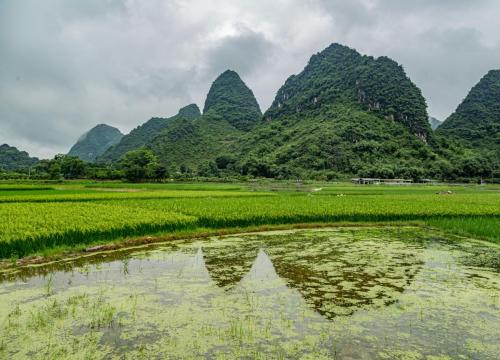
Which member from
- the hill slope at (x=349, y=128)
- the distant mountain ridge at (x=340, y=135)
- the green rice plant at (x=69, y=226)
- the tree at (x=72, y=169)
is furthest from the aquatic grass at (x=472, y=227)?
the tree at (x=72, y=169)

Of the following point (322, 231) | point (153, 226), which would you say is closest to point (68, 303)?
point (153, 226)

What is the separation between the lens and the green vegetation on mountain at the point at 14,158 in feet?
416

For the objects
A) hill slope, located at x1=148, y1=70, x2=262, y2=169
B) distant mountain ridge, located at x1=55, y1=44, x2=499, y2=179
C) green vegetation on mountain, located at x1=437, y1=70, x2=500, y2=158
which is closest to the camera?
distant mountain ridge, located at x1=55, y1=44, x2=499, y2=179

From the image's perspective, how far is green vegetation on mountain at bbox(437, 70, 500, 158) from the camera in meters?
111

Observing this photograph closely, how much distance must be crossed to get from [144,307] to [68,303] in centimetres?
156

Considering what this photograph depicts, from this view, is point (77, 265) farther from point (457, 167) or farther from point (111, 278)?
point (457, 167)

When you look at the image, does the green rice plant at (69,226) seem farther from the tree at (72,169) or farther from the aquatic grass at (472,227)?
the tree at (72,169)

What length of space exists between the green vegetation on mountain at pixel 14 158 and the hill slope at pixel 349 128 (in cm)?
8166

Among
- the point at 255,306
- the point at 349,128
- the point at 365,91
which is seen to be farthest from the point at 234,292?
the point at 365,91

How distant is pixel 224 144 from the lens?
137 m

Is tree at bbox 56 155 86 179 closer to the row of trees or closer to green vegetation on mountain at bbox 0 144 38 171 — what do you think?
the row of trees

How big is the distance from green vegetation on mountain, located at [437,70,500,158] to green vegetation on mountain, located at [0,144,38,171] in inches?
5966

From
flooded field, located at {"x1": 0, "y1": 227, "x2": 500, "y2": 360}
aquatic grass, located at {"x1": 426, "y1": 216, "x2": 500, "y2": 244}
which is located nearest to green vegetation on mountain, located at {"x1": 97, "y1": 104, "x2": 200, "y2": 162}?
aquatic grass, located at {"x1": 426, "y1": 216, "x2": 500, "y2": 244}

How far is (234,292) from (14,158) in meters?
154
